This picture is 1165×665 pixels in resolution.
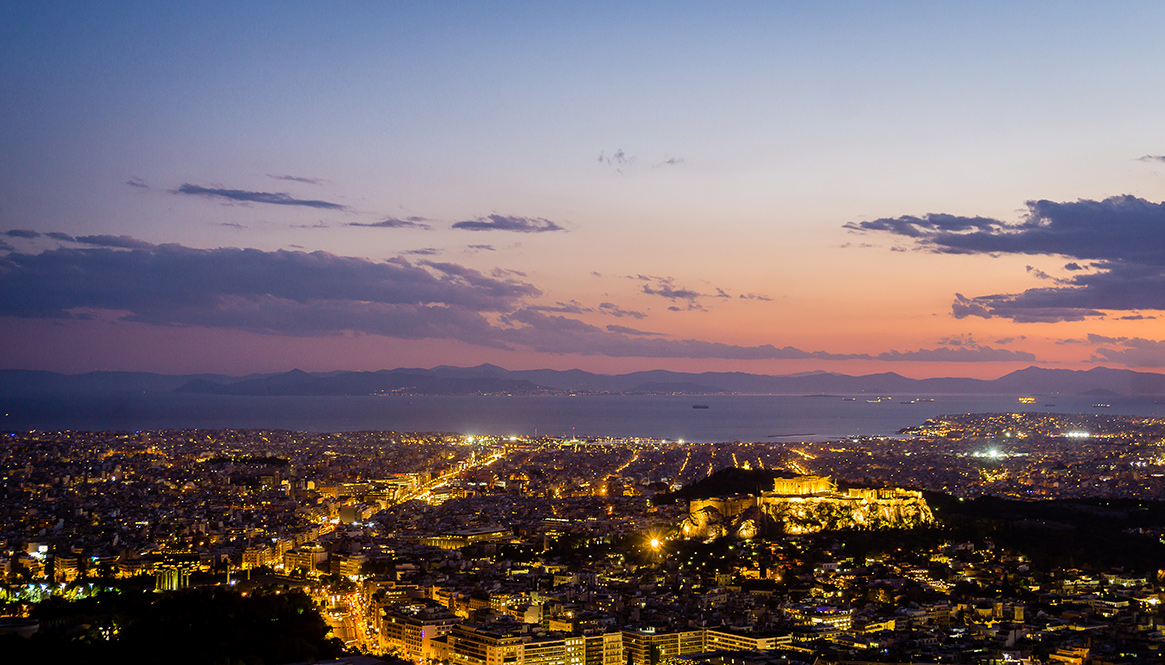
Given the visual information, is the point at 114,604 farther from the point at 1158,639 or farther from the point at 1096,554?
the point at 1096,554

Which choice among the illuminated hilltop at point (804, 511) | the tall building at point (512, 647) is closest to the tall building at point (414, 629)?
the tall building at point (512, 647)

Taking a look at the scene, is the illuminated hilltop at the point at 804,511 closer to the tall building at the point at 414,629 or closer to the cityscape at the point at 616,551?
the cityscape at the point at 616,551

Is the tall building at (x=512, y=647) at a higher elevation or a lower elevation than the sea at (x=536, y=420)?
lower

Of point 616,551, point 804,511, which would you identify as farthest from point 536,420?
point 616,551

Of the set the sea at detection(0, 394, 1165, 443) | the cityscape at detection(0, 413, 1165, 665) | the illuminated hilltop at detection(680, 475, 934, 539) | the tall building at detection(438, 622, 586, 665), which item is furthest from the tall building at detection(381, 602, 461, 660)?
the sea at detection(0, 394, 1165, 443)

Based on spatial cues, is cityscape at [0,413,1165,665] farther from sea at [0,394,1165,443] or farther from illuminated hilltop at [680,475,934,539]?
sea at [0,394,1165,443]

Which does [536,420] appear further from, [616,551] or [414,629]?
[414,629]

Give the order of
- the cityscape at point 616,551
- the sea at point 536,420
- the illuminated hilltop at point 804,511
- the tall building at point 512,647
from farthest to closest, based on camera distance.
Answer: the sea at point 536,420, the illuminated hilltop at point 804,511, the cityscape at point 616,551, the tall building at point 512,647

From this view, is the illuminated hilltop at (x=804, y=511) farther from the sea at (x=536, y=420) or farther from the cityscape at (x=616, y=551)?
the sea at (x=536, y=420)

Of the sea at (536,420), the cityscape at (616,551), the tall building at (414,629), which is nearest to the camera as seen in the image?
the cityscape at (616,551)

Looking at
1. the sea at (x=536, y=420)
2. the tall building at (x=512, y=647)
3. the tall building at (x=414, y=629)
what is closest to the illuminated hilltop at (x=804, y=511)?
the tall building at (x=414, y=629)

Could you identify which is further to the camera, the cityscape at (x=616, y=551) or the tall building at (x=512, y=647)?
the cityscape at (x=616, y=551)
